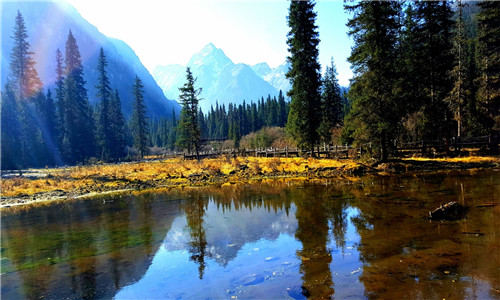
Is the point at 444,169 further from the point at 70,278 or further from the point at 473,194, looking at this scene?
the point at 70,278

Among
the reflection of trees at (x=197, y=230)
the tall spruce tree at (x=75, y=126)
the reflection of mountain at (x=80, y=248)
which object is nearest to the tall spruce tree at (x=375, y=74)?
the reflection of trees at (x=197, y=230)

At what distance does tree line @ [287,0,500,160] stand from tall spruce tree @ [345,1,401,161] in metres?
0.08

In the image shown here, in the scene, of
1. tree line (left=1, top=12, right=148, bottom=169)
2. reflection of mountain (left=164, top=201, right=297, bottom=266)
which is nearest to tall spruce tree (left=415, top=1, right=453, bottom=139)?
reflection of mountain (left=164, top=201, right=297, bottom=266)

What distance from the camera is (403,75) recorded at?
90.0ft

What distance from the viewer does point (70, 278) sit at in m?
8.14

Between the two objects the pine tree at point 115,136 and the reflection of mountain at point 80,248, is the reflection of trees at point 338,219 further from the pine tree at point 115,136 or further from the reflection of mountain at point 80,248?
the pine tree at point 115,136

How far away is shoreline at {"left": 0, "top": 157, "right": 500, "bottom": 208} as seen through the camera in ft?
80.2

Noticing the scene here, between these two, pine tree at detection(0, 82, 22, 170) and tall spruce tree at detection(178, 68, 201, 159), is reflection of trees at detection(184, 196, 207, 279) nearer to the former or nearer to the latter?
tall spruce tree at detection(178, 68, 201, 159)

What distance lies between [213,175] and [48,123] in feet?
185

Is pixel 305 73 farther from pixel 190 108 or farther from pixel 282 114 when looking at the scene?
pixel 282 114

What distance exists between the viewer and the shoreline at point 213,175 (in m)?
24.5

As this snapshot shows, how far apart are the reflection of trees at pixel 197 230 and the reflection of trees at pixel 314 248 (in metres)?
3.04

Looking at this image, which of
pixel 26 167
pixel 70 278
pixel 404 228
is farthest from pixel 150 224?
pixel 26 167

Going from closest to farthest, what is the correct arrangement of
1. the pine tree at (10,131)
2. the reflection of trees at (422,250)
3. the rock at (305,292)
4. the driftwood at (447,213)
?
the reflection of trees at (422,250), the rock at (305,292), the driftwood at (447,213), the pine tree at (10,131)
